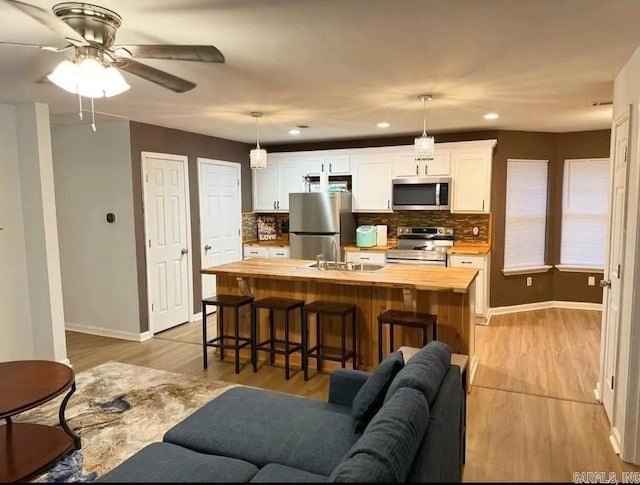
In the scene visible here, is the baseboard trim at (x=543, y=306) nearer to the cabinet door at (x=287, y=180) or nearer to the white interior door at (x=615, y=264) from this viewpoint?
the white interior door at (x=615, y=264)

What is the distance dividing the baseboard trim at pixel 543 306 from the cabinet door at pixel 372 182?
2.02 meters

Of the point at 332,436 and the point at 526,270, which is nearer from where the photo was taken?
the point at 332,436

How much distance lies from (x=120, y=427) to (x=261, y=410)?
1.29 meters

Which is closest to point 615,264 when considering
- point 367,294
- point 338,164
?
point 367,294

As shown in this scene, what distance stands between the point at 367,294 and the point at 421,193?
231 cm

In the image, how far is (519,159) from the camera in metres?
5.75

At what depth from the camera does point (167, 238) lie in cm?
521

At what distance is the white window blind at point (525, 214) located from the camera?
5.81m

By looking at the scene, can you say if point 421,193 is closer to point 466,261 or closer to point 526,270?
point 466,261

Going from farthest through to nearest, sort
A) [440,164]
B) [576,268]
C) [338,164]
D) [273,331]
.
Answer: [338,164] → [576,268] → [440,164] → [273,331]

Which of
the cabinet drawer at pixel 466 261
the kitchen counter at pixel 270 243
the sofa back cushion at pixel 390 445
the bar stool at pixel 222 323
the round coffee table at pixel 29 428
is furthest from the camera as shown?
the kitchen counter at pixel 270 243

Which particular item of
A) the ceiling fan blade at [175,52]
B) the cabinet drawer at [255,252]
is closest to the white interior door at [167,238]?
the cabinet drawer at [255,252]

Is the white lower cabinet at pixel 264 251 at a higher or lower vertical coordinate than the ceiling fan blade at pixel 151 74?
lower

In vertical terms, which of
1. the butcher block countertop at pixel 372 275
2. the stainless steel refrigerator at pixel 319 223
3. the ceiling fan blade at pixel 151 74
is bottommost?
the butcher block countertop at pixel 372 275
